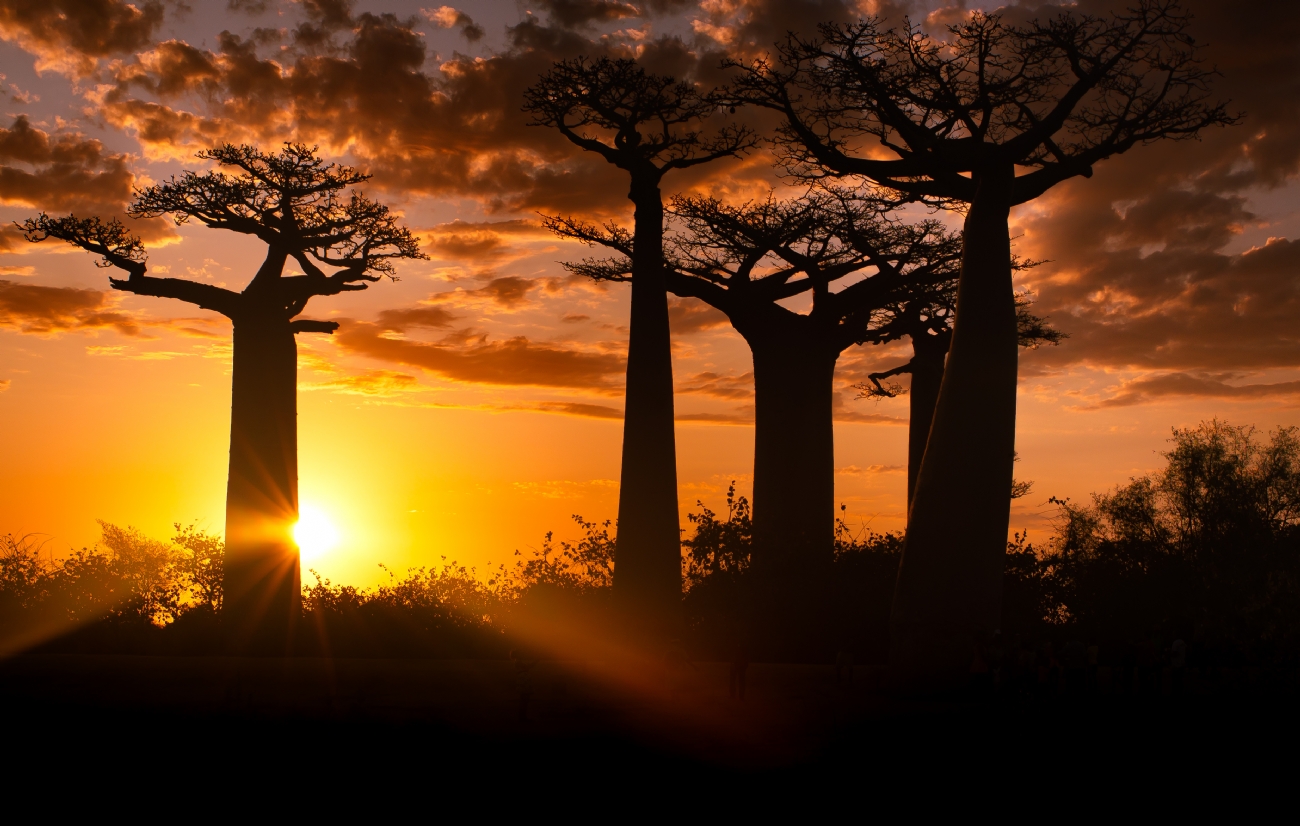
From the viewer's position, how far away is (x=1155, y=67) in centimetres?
1956

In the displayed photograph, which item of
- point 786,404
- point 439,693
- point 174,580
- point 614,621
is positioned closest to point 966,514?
point 614,621

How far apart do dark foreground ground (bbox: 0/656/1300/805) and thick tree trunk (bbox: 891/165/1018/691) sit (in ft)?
2.81

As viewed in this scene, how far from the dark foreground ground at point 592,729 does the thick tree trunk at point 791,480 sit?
6.52 meters

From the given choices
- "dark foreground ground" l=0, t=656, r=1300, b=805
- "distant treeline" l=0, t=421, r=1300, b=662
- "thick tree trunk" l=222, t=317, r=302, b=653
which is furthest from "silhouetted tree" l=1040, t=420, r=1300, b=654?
"thick tree trunk" l=222, t=317, r=302, b=653

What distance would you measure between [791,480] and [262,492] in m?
11.6

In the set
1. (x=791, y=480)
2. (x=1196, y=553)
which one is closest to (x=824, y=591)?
(x=791, y=480)

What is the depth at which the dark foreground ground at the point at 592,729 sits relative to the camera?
10312 millimetres

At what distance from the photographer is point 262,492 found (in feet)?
75.4

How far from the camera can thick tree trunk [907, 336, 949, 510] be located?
1232 inches

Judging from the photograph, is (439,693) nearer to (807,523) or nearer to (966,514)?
(966,514)

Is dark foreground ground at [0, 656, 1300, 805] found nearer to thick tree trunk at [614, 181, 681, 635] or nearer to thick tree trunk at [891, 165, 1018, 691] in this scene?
thick tree trunk at [891, 165, 1018, 691]

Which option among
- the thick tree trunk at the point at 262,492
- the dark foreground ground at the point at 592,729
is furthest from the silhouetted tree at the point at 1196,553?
the thick tree trunk at the point at 262,492

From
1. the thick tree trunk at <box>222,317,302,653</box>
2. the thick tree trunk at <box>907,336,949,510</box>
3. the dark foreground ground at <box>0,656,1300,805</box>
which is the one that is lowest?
the dark foreground ground at <box>0,656,1300,805</box>

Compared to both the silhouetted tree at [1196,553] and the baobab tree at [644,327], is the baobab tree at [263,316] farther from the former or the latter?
the silhouetted tree at [1196,553]
